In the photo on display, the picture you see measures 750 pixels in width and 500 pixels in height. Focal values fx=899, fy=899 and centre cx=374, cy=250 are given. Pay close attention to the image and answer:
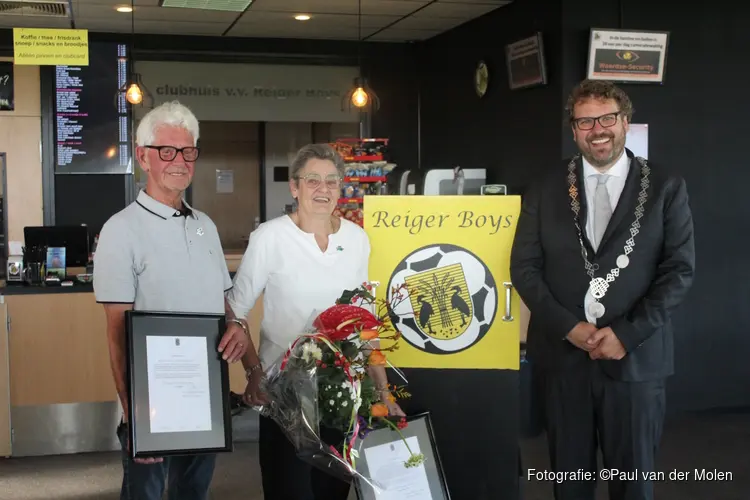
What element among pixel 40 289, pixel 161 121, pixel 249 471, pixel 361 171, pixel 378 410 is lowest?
pixel 249 471

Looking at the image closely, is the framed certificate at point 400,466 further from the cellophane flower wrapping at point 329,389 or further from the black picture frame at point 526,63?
the black picture frame at point 526,63

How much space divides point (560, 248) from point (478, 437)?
72cm

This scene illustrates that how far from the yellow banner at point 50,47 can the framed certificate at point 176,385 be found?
3.42m

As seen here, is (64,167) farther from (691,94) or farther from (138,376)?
(138,376)

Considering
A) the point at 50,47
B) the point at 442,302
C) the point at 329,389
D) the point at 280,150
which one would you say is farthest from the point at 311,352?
the point at 280,150

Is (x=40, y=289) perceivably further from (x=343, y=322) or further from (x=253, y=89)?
(x=253, y=89)

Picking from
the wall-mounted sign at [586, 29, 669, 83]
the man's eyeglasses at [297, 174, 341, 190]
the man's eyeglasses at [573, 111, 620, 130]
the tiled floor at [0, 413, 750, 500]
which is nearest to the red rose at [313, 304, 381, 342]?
the man's eyeglasses at [297, 174, 341, 190]

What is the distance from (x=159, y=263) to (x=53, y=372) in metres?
3.05

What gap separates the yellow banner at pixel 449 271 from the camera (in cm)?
304

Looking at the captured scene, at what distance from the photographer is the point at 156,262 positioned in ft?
8.09

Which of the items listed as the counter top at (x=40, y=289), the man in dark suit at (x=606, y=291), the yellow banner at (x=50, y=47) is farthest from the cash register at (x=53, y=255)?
the man in dark suit at (x=606, y=291)

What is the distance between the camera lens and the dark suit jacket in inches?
111

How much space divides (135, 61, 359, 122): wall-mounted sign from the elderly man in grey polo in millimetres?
6493

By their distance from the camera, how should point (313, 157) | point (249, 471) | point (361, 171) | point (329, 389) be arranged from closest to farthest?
1. point (329, 389)
2. point (313, 157)
3. point (249, 471)
4. point (361, 171)
